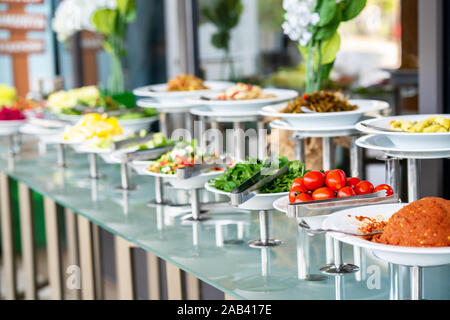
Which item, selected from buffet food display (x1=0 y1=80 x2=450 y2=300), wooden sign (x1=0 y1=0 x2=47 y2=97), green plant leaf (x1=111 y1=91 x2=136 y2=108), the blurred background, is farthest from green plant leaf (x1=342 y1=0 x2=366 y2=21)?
wooden sign (x1=0 y1=0 x2=47 y2=97)

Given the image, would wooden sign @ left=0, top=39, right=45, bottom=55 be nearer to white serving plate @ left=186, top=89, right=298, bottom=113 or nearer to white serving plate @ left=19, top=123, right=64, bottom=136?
white serving plate @ left=19, top=123, right=64, bottom=136

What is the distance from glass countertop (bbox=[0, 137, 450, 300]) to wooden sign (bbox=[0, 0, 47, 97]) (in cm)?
318

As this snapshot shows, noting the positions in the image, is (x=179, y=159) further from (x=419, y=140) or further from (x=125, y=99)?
(x=125, y=99)

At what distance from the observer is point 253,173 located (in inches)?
56.0

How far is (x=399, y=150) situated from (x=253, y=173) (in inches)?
12.3

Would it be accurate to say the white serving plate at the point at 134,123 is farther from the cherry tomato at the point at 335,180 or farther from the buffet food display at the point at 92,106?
the cherry tomato at the point at 335,180

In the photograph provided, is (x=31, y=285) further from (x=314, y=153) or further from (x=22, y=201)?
(x=314, y=153)

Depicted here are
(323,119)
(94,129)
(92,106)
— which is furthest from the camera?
(92,106)

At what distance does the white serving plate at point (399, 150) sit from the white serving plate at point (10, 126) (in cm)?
183

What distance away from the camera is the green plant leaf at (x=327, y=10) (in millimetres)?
1796

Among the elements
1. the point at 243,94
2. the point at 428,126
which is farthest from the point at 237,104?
the point at 428,126

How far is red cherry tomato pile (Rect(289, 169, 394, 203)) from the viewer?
121 cm

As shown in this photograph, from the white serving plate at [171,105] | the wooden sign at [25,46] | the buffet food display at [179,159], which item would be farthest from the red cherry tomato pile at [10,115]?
the wooden sign at [25,46]
